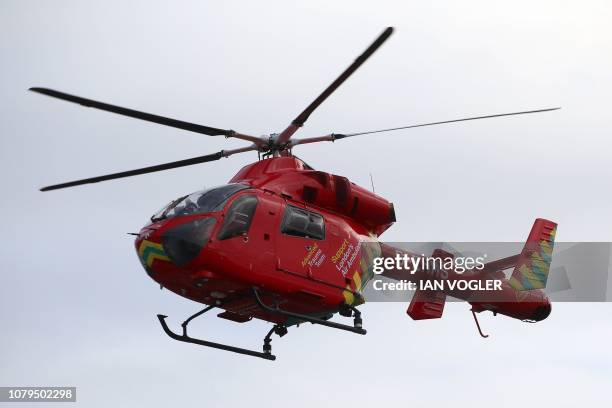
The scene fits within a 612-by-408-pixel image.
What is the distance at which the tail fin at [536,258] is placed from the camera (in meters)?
22.1

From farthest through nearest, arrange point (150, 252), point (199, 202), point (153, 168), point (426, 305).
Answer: point (426, 305) → point (153, 168) → point (199, 202) → point (150, 252)

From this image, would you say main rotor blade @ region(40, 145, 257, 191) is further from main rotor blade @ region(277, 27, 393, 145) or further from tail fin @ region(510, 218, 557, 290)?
tail fin @ region(510, 218, 557, 290)

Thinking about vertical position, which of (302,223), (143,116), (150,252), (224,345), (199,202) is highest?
(143,116)

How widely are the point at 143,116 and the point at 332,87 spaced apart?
342 centimetres

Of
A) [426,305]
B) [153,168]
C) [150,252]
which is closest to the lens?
[150,252]

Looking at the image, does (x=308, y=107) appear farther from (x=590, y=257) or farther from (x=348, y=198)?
(x=590, y=257)

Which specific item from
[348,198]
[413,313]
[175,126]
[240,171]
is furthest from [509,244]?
[175,126]

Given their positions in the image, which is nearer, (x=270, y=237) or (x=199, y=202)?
(x=199, y=202)

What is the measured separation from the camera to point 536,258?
22.5 metres

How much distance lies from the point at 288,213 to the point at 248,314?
240cm

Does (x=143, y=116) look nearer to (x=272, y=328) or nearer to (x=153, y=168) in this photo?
(x=153, y=168)

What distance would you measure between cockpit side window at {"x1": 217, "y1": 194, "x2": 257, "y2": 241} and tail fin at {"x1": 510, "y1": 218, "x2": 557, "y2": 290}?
7890 mm

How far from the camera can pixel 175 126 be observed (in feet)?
55.3

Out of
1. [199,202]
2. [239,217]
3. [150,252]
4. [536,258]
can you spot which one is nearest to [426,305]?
[536,258]
